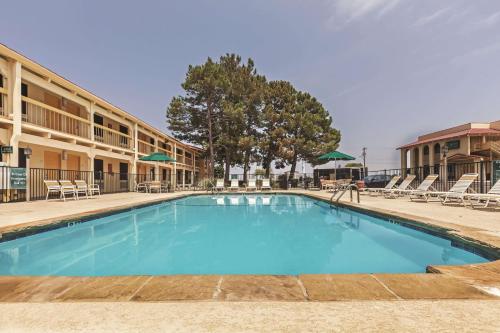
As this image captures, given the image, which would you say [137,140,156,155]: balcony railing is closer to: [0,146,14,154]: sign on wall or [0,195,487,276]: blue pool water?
[0,146,14,154]: sign on wall

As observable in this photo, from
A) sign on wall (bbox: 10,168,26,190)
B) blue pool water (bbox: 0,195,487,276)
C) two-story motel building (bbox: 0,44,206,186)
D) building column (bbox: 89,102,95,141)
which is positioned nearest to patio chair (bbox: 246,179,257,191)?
two-story motel building (bbox: 0,44,206,186)

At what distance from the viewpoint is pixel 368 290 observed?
6.36 ft

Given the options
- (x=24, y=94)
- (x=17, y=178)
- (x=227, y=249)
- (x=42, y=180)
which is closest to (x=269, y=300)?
(x=227, y=249)

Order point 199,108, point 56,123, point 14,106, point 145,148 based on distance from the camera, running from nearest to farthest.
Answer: point 14,106 < point 56,123 < point 145,148 < point 199,108

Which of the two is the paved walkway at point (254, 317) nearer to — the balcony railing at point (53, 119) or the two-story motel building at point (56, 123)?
the two-story motel building at point (56, 123)

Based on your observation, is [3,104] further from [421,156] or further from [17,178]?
[421,156]

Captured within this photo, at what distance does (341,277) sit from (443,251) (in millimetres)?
2709

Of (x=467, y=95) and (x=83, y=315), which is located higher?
(x=467, y=95)

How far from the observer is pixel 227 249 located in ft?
15.1

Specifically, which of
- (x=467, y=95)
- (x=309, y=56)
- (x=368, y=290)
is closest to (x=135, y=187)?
(x=309, y=56)

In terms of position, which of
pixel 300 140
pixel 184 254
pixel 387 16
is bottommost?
pixel 184 254

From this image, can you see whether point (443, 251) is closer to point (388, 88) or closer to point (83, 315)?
point (83, 315)

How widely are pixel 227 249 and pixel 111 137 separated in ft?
54.4

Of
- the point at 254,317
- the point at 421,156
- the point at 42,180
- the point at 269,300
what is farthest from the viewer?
the point at 421,156
